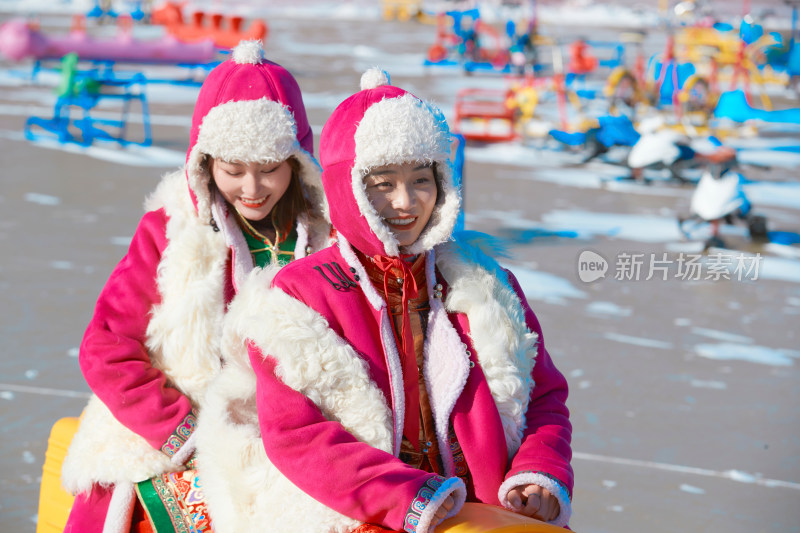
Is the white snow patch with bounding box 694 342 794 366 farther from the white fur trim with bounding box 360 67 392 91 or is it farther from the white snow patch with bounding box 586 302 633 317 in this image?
the white fur trim with bounding box 360 67 392 91

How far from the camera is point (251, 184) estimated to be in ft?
7.48

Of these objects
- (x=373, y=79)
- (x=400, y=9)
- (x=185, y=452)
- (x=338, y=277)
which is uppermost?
(x=400, y=9)

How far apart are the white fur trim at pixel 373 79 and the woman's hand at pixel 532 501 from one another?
2.72 ft

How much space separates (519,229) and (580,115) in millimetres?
6261

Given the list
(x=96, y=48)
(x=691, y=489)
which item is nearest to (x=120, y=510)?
(x=691, y=489)

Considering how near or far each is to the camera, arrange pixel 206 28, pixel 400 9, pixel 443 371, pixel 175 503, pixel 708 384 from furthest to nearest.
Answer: pixel 400 9
pixel 206 28
pixel 708 384
pixel 175 503
pixel 443 371

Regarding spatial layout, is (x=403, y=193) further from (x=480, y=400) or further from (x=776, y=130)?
(x=776, y=130)

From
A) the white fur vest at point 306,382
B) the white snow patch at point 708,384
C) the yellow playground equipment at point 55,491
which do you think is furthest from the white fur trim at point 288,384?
the white snow patch at point 708,384

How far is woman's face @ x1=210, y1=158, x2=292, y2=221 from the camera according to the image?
2289mm

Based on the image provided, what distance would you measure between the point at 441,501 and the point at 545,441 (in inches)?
13.7

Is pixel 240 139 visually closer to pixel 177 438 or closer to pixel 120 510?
pixel 177 438

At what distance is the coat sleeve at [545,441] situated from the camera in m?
1.74

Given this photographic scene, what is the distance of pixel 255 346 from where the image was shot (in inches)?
68.4

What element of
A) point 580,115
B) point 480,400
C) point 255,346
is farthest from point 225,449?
point 580,115
